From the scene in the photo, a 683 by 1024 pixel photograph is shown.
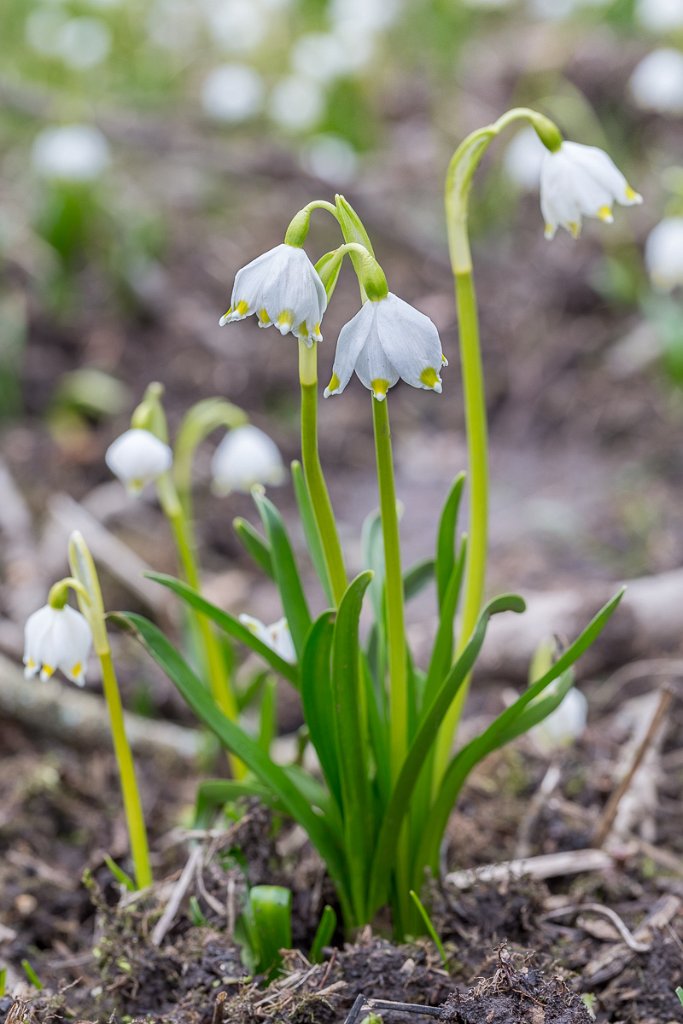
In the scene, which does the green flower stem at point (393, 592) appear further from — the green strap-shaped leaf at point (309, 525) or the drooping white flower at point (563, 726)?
the drooping white flower at point (563, 726)

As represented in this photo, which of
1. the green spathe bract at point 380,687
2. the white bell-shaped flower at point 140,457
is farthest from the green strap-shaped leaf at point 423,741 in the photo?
the white bell-shaped flower at point 140,457

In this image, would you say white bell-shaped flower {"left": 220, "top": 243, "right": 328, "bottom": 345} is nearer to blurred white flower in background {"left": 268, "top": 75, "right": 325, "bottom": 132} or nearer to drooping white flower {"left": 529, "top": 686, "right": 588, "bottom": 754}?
drooping white flower {"left": 529, "top": 686, "right": 588, "bottom": 754}

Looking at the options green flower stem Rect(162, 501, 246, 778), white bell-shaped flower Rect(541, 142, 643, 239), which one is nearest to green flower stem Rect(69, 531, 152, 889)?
green flower stem Rect(162, 501, 246, 778)

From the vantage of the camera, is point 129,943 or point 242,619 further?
point 242,619

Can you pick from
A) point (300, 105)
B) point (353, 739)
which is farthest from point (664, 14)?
point (353, 739)

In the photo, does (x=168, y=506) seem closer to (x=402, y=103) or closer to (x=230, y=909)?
(x=230, y=909)

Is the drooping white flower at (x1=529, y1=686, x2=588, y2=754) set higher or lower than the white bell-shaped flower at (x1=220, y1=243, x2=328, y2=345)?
lower

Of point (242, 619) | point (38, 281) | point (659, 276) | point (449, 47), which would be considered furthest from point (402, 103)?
point (242, 619)
